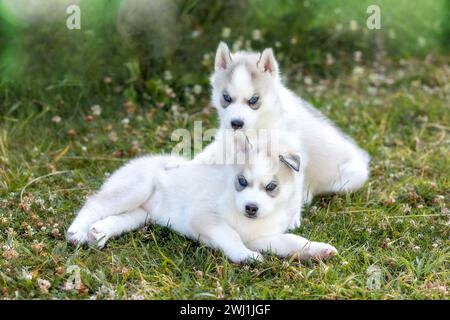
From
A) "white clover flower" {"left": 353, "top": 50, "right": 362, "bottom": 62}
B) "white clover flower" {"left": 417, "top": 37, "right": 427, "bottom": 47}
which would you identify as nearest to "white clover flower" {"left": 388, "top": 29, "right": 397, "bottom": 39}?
"white clover flower" {"left": 417, "top": 37, "right": 427, "bottom": 47}

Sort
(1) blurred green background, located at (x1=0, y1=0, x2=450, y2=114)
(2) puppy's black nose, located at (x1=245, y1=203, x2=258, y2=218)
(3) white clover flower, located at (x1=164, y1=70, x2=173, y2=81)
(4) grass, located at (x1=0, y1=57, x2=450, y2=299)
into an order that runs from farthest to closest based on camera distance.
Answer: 1. (3) white clover flower, located at (x1=164, y1=70, x2=173, y2=81)
2. (1) blurred green background, located at (x1=0, y1=0, x2=450, y2=114)
3. (2) puppy's black nose, located at (x1=245, y1=203, x2=258, y2=218)
4. (4) grass, located at (x1=0, y1=57, x2=450, y2=299)

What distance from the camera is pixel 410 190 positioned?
5.52 meters

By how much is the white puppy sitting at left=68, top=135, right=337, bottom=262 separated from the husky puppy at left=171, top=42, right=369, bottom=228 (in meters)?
0.23

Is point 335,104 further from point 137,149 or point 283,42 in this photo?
point 137,149

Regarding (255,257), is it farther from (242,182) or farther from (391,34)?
(391,34)

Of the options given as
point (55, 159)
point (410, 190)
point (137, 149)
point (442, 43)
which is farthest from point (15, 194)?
point (442, 43)

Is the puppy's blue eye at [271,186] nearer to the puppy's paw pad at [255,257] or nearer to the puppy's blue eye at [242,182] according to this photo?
the puppy's blue eye at [242,182]

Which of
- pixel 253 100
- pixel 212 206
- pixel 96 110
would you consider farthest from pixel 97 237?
pixel 96 110

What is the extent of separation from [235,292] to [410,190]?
6.21 ft

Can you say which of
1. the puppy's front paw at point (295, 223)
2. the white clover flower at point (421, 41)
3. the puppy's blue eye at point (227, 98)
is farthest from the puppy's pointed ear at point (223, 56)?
the white clover flower at point (421, 41)

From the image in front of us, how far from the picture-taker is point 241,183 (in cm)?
445

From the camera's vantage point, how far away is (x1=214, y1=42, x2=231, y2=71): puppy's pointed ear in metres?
5.37

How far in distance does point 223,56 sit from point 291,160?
1.27 metres

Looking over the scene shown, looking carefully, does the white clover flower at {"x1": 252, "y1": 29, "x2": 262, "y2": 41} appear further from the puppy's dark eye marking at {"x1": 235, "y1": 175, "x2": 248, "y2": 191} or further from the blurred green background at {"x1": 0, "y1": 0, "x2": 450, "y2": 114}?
the puppy's dark eye marking at {"x1": 235, "y1": 175, "x2": 248, "y2": 191}
